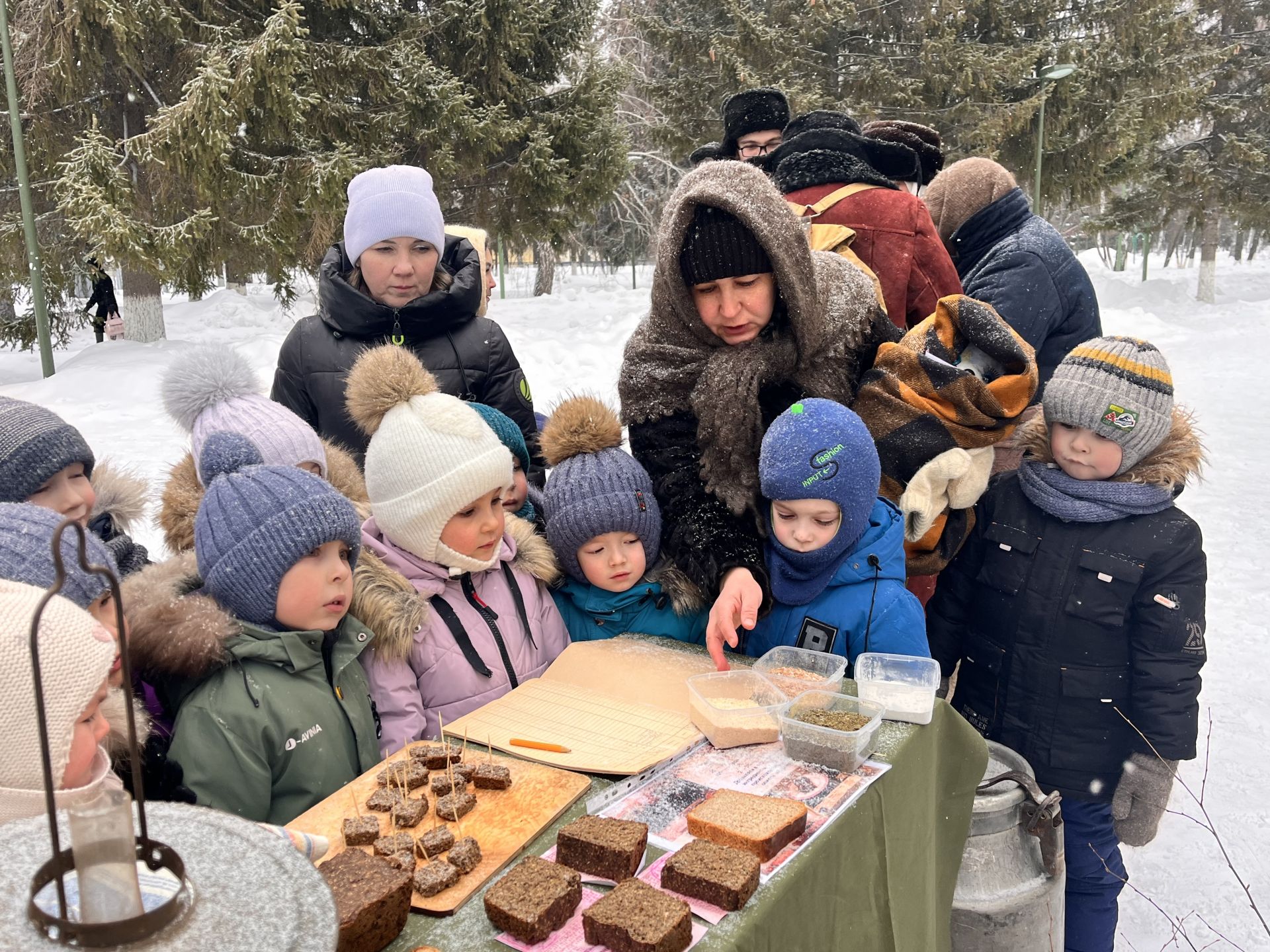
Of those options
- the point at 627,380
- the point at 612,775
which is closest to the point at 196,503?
the point at 627,380

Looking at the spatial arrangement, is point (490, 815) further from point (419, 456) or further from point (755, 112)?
point (755, 112)

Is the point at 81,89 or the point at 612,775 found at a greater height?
the point at 81,89

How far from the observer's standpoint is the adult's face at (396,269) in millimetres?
3217

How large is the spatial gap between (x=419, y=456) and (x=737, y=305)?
1.00 metres

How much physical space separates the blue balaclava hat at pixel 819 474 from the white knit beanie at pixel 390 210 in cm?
156

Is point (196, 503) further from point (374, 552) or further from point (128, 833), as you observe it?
point (128, 833)

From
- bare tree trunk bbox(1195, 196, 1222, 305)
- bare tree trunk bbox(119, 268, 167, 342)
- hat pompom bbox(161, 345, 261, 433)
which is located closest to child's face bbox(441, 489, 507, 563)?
hat pompom bbox(161, 345, 261, 433)

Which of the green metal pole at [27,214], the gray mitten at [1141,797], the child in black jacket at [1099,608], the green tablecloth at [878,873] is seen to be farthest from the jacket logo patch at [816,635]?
the green metal pole at [27,214]

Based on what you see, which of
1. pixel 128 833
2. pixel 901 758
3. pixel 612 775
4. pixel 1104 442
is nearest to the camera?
pixel 128 833

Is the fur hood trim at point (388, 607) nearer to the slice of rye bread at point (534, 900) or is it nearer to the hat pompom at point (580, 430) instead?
the hat pompom at point (580, 430)

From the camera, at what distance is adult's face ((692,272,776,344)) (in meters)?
2.54

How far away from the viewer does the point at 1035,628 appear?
9.20ft

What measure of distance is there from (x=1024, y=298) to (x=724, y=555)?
161 centimetres

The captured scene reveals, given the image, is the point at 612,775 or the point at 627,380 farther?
the point at 627,380
